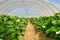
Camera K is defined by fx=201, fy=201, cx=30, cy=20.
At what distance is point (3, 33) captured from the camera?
21.5 feet

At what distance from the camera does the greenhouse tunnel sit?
22.4 meters

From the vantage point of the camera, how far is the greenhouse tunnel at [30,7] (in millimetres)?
22359

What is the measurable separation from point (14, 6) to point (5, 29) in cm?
1780

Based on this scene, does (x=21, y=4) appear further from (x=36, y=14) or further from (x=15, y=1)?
(x=36, y=14)

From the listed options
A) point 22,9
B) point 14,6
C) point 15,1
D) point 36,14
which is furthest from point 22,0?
point 36,14

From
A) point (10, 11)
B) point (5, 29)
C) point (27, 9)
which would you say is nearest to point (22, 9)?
point (27, 9)

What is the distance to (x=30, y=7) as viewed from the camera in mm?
25906

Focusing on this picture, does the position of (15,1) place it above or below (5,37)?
above

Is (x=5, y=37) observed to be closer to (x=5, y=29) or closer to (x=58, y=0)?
(x=5, y=29)

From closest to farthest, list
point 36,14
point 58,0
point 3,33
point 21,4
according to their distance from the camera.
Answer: point 3,33, point 58,0, point 21,4, point 36,14

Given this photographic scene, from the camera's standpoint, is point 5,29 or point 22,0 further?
point 22,0

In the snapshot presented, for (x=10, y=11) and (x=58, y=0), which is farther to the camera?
(x=10, y=11)

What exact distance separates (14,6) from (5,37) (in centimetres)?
1796

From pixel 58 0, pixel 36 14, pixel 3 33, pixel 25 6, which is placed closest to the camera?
pixel 3 33
